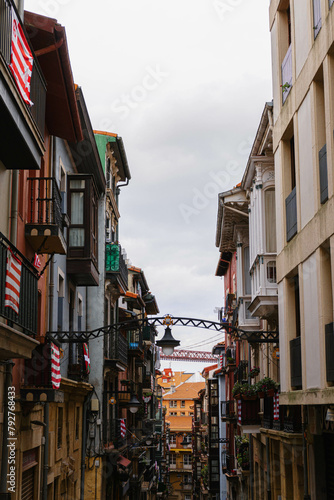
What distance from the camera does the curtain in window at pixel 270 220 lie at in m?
21.0

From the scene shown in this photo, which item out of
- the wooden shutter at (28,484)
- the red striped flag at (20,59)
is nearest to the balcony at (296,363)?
the wooden shutter at (28,484)

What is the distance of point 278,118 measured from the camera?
1780 cm

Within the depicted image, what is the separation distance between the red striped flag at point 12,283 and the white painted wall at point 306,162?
6.55m

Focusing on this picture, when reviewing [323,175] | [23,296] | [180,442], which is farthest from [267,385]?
[180,442]

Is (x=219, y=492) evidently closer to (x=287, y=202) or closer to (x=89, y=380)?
(x=89, y=380)

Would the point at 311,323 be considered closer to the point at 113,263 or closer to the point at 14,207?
the point at 14,207

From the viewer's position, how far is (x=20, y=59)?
10117 millimetres

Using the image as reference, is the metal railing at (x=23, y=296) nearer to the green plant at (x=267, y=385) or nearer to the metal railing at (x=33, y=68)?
the metal railing at (x=33, y=68)

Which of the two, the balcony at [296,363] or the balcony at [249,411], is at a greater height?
the balcony at [296,363]

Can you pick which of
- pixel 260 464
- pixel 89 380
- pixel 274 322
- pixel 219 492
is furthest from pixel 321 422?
pixel 219 492

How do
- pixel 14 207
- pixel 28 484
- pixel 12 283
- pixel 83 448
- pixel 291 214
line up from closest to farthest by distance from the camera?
pixel 12 283
pixel 14 207
pixel 28 484
pixel 291 214
pixel 83 448

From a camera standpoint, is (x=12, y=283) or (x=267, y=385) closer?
(x=12, y=283)

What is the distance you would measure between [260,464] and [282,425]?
7140 mm

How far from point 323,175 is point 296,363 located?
15.8ft
